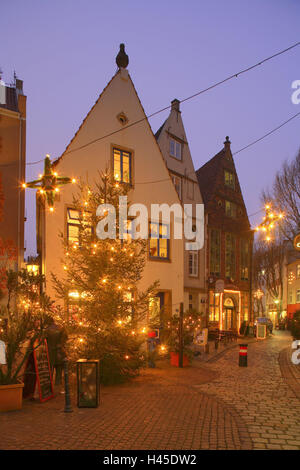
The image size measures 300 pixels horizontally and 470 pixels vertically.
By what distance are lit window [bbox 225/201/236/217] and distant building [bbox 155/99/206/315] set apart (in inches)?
171

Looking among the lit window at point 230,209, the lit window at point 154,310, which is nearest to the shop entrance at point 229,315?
the lit window at point 230,209

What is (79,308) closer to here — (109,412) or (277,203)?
(109,412)

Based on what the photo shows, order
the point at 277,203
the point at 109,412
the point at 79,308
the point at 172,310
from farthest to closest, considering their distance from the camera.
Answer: the point at 277,203
the point at 172,310
the point at 79,308
the point at 109,412

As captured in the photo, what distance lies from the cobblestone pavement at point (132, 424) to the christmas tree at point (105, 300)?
1081 mm

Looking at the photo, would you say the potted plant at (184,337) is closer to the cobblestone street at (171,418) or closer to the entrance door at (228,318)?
the cobblestone street at (171,418)

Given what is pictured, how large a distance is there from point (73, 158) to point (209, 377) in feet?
29.4

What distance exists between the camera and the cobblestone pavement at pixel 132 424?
5.75 metres

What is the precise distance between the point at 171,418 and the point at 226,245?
22.3m

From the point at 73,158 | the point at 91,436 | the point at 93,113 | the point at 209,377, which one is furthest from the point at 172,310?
the point at 91,436

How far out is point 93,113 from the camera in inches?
619

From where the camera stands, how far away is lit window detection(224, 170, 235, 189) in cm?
2910

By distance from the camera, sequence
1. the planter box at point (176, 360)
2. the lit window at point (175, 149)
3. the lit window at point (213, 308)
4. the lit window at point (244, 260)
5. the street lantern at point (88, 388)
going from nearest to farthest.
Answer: the street lantern at point (88, 388), the planter box at point (176, 360), the lit window at point (175, 149), the lit window at point (213, 308), the lit window at point (244, 260)

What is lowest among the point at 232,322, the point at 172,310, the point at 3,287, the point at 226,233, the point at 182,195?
the point at 232,322
